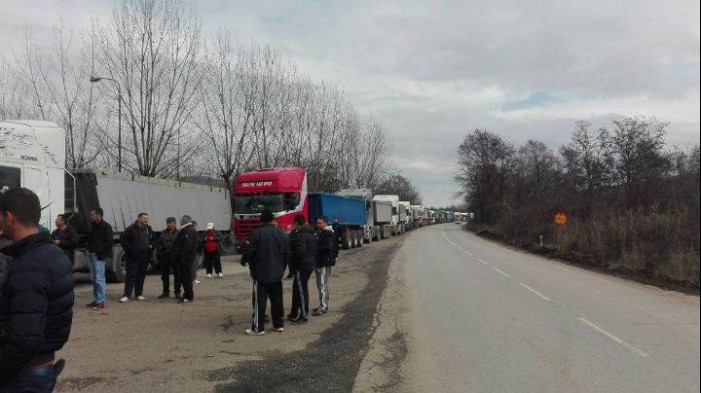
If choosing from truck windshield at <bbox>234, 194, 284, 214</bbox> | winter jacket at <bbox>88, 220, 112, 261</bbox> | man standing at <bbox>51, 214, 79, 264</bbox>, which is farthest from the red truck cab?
man standing at <bbox>51, 214, 79, 264</bbox>

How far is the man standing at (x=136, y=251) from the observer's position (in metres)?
11.5

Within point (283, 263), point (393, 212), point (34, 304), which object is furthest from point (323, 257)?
point (393, 212)

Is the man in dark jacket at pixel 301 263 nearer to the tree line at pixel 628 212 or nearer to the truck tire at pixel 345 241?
the tree line at pixel 628 212

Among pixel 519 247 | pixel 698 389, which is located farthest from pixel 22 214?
pixel 519 247

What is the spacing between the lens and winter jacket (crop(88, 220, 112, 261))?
10438 millimetres

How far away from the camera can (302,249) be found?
9477mm

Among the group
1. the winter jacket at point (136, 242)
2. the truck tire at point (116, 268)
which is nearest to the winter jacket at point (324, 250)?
the winter jacket at point (136, 242)

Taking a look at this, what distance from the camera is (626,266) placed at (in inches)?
703

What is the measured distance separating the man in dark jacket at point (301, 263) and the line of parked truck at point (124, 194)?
5.43 metres

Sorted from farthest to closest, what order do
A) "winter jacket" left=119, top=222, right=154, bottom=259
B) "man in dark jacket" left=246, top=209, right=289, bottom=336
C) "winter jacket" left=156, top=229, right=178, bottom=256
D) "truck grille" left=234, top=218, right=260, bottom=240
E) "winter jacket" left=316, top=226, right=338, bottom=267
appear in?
"truck grille" left=234, top=218, right=260, bottom=240, "winter jacket" left=156, top=229, right=178, bottom=256, "winter jacket" left=119, top=222, right=154, bottom=259, "winter jacket" left=316, top=226, right=338, bottom=267, "man in dark jacket" left=246, top=209, right=289, bottom=336

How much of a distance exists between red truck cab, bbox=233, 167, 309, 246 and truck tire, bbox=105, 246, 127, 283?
7835mm

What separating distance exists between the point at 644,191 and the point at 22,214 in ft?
38.2

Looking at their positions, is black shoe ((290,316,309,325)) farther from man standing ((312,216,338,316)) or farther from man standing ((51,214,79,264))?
man standing ((51,214,79,264))

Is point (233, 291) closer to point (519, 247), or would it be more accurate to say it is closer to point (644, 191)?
point (644, 191)
